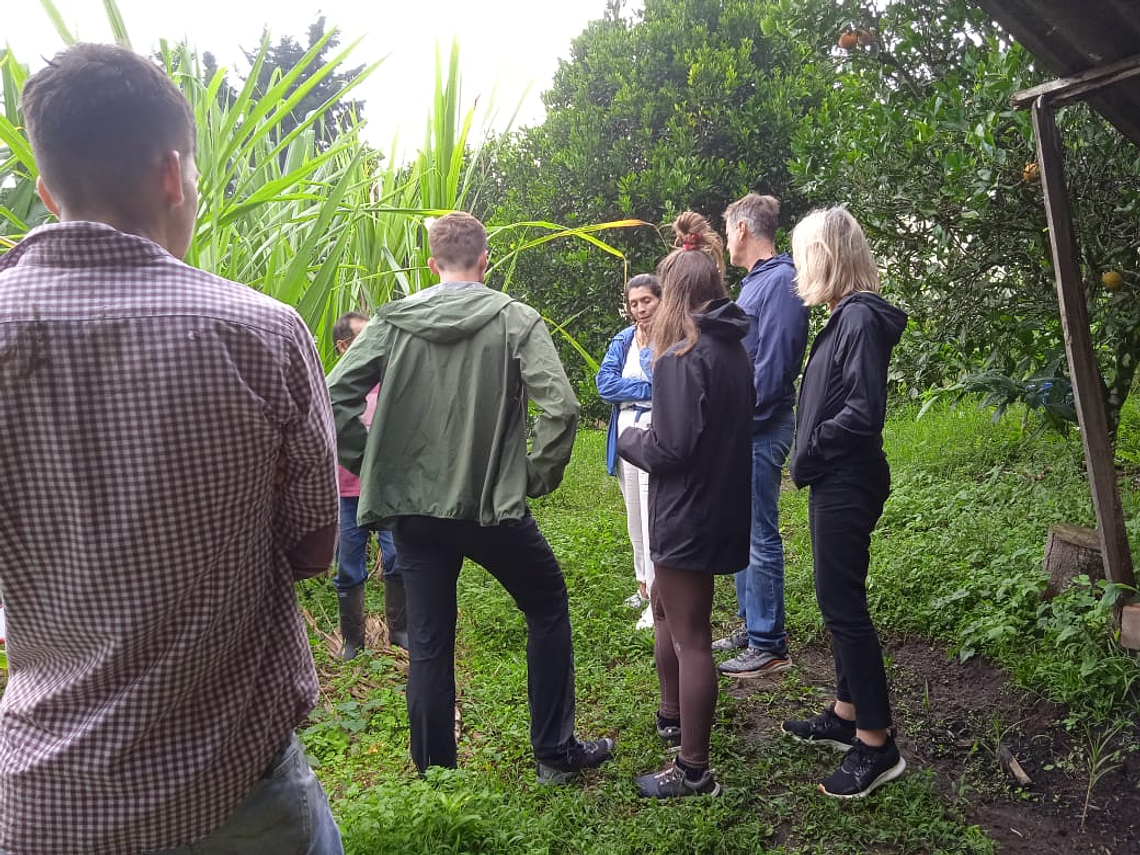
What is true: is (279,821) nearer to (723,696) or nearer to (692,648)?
(692,648)

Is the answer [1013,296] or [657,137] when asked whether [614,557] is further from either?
[657,137]

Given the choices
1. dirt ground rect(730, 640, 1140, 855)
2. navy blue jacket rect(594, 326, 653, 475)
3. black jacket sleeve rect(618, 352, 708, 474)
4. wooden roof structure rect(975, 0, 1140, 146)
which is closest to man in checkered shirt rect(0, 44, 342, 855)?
black jacket sleeve rect(618, 352, 708, 474)

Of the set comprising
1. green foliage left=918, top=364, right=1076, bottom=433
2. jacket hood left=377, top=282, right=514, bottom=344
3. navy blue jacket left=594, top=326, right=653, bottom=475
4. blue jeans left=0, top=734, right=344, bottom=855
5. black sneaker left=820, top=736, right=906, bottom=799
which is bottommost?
black sneaker left=820, top=736, right=906, bottom=799

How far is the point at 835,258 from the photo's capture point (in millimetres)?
3199

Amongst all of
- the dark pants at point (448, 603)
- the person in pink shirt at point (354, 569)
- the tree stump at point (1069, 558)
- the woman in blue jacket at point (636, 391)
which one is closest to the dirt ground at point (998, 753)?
the tree stump at point (1069, 558)

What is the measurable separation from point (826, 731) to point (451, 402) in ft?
6.54

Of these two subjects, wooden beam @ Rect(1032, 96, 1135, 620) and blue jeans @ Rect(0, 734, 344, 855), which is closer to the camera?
blue jeans @ Rect(0, 734, 344, 855)

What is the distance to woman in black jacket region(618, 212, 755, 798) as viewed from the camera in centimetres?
300

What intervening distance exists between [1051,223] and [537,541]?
90.4 inches

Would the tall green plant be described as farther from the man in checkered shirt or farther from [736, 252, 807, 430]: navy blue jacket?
the man in checkered shirt

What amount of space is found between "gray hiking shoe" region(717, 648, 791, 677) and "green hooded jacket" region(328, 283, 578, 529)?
1.70 m

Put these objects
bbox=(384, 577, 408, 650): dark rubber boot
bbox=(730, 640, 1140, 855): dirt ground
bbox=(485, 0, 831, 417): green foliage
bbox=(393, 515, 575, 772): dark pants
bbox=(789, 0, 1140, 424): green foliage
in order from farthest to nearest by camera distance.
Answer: bbox=(485, 0, 831, 417): green foliage < bbox=(384, 577, 408, 650): dark rubber boot < bbox=(789, 0, 1140, 424): green foliage < bbox=(393, 515, 575, 772): dark pants < bbox=(730, 640, 1140, 855): dirt ground

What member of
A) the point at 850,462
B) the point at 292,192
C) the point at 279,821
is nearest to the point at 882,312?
the point at 850,462

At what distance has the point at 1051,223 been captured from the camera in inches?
133
